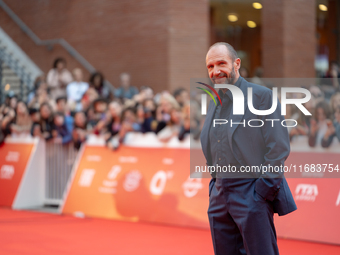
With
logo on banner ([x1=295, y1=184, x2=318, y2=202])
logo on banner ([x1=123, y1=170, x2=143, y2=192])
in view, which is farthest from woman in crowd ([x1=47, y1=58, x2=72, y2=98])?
logo on banner ([x1=295, y1=184, x2=318, y2=202])

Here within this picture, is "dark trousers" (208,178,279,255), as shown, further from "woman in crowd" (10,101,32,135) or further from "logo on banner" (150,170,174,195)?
"woman in crowd" (10,101,32,135)

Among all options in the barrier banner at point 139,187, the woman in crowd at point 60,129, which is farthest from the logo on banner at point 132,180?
the woman in crowd at point 60,129

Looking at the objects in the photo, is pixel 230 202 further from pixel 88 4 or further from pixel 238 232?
pixel 88 4

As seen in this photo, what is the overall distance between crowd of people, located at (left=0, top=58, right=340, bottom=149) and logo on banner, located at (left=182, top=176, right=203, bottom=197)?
692mm

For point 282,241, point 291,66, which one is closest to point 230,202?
point 282,241

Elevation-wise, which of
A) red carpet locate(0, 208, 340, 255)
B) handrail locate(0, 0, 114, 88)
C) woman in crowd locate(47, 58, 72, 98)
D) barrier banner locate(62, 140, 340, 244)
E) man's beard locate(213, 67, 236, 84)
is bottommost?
red carpet locate(0, 208, 340, 255)

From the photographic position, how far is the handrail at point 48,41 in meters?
15.4

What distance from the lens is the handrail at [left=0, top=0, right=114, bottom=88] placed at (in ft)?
50.4

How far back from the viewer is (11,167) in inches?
374

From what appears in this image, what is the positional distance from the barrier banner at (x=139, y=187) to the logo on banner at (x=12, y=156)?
1.61m

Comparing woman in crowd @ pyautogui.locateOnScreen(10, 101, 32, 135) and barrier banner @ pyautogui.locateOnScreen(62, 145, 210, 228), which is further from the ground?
woman in crowd @ pyautogui.locateOnScreen(10, 101, 32, 135)

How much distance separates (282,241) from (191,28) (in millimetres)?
8427

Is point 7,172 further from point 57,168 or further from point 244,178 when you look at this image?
point 244,178

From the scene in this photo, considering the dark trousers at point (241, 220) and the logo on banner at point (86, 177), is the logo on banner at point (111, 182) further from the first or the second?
the dark trousers at point (241, 220)
